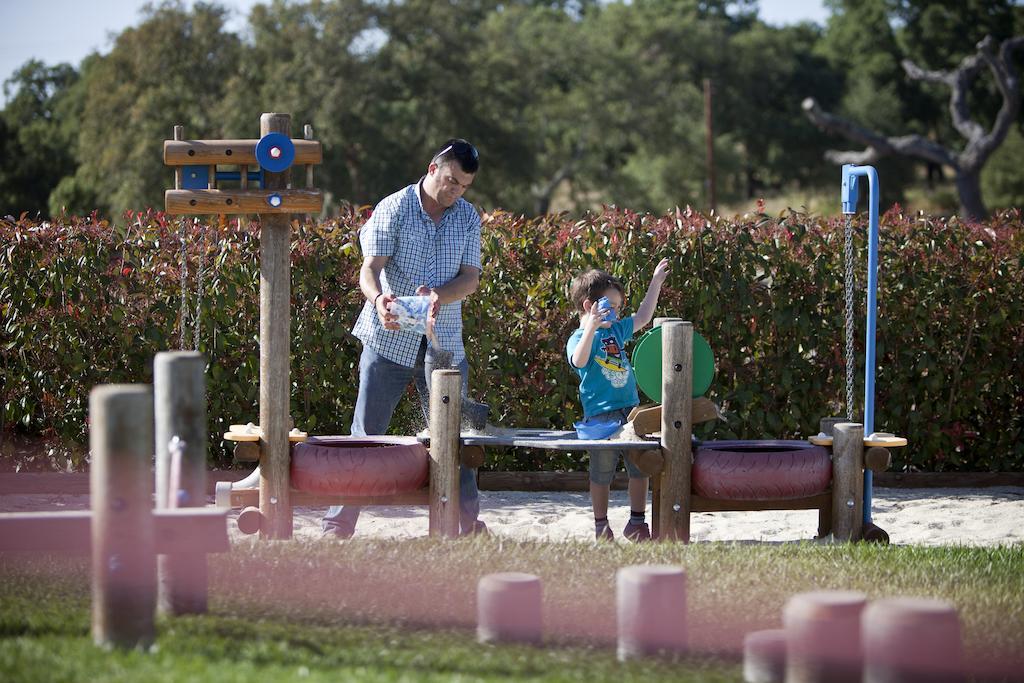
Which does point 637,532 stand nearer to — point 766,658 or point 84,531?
point 766,658

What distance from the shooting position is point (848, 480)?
620cm

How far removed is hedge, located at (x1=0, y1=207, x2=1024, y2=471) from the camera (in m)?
8.08

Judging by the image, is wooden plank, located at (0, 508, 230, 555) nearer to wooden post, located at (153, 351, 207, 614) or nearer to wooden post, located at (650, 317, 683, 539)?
wooden post, located at (153, 351, 207, 614)

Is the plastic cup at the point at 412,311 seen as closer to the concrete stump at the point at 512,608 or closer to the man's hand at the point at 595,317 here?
the man's hand at the point at 595,317

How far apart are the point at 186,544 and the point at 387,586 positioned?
986 millimetres

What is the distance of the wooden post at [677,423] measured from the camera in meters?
6.04

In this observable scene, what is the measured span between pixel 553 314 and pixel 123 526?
4677mm

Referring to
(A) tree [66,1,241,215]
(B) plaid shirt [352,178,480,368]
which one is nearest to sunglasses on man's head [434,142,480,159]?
(B) plaid shirt [352,178,480,368]

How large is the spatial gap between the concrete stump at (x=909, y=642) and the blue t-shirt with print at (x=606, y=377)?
3.02m

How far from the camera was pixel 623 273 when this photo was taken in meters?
8.00

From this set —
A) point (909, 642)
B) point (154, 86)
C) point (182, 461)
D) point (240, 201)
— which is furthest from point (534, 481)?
point (154, 86)

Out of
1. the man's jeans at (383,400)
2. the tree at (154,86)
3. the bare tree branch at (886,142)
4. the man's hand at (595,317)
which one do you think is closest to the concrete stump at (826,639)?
the man's hand at (595,317)

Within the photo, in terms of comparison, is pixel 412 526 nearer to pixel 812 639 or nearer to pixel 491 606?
pixel 491 606

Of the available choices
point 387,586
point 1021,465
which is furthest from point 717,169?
point 387,586
